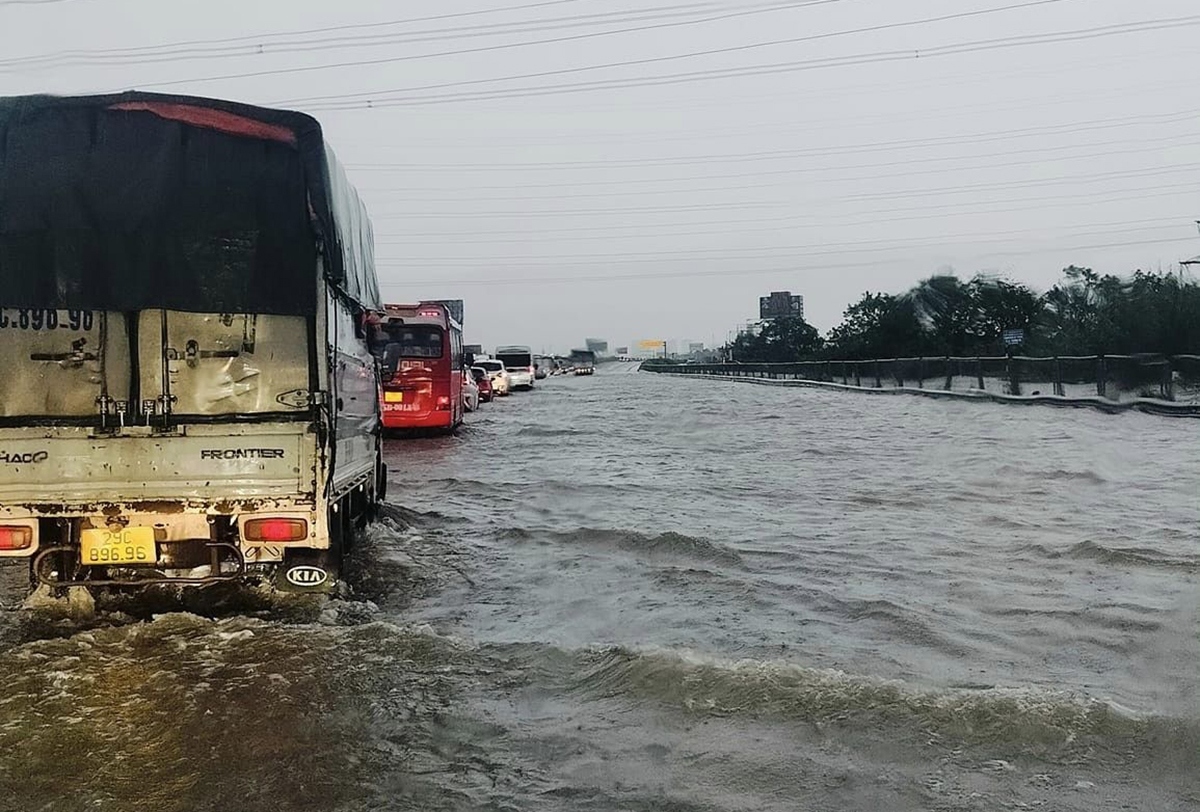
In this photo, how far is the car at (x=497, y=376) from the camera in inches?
1753

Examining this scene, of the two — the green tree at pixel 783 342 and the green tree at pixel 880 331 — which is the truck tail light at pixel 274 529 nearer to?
the green tree at pixel 880 331

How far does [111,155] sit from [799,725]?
4977 mm

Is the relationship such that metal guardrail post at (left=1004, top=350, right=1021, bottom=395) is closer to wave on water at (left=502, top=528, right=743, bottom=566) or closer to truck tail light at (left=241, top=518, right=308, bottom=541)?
wave on water at (left=502, top=528, right=743, bottom=566)

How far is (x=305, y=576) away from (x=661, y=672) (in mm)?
2367

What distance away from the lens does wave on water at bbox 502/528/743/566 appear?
29.9 ft

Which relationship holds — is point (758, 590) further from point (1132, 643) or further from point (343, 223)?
point (343, 223)

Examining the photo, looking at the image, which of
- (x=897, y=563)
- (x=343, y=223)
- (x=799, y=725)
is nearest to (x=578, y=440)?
(x=897, y=563)

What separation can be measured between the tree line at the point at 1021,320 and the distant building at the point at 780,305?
1389 inches

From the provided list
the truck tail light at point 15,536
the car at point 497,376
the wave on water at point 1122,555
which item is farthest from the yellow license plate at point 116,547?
the car at point 497,376

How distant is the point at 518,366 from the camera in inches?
2116

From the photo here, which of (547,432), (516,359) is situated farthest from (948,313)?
(547,432)

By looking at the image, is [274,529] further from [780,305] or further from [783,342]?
[780,305]

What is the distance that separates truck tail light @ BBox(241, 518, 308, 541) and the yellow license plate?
1.76 ft

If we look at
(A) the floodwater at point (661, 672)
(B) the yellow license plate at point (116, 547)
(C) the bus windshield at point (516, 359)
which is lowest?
(A) the floodwater at point (661, 672)
